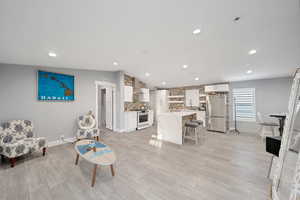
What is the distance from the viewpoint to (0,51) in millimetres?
2229

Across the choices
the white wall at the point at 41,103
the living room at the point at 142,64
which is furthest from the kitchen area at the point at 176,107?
the white wall at the point at 41,103

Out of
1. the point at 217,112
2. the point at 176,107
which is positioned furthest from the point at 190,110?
the point at 176,107

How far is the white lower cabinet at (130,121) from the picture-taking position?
4984 millimetres

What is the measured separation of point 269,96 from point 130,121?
5.93 metres

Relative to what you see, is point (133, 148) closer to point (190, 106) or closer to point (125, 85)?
point (125, 85)

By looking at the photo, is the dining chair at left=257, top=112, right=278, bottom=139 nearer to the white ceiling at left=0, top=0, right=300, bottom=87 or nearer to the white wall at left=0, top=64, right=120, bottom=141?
the white ceiling at left=0, top=0, right=300, bottom=87

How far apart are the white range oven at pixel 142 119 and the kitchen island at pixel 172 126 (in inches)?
65.0

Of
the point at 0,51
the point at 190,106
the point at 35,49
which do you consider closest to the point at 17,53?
the point at 0,51

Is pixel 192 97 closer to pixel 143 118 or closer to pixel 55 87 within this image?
pixel 143 118

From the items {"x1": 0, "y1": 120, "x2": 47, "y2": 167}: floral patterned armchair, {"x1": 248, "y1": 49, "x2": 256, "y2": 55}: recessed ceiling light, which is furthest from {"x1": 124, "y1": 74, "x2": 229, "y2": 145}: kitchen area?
{"x1": 0, "y1": 120, "x2": 47, "y2": 167}: floral patterned armchair

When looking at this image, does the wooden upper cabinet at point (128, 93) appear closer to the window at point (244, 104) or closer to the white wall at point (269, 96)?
the window at point (244, 104)

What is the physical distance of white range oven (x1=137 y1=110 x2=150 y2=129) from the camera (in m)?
5.45

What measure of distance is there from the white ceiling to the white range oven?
2.92 m

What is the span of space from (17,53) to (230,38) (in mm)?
4602
